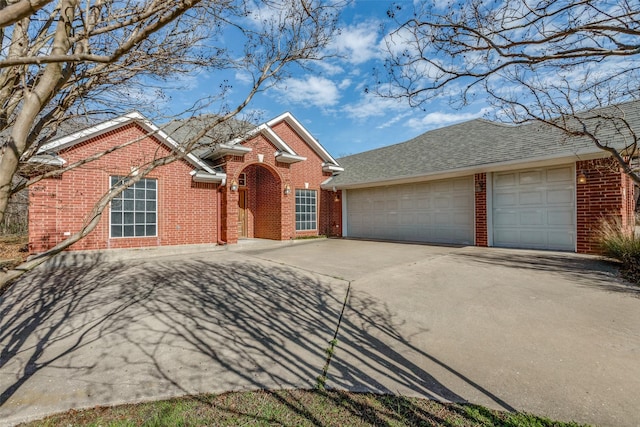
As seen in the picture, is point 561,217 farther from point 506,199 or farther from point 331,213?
point 331,213

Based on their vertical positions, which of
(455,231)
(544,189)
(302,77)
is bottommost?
(455,231)

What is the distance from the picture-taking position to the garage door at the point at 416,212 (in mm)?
11695

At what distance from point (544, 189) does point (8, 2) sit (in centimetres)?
1206

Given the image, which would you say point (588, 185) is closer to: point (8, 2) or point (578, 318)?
point (578, 318)

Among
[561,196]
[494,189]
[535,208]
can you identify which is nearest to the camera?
[561,196]

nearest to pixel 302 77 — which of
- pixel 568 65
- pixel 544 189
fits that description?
pixel 568 65

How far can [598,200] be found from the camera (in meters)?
8.56

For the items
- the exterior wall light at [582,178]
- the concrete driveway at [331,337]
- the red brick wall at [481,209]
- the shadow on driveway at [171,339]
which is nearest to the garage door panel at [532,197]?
the exterior wall light at [582,178]

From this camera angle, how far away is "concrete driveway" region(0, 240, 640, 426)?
9.02 feet

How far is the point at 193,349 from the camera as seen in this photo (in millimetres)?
3529

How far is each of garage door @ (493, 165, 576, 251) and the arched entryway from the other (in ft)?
28.4

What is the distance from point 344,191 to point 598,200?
1024 cm

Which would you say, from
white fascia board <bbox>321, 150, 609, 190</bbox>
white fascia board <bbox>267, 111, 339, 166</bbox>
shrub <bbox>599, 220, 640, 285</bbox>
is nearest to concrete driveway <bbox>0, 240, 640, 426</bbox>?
shrub <bbox>599, 220, 640, 285</bbox>

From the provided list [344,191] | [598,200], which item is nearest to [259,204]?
[344,191]
